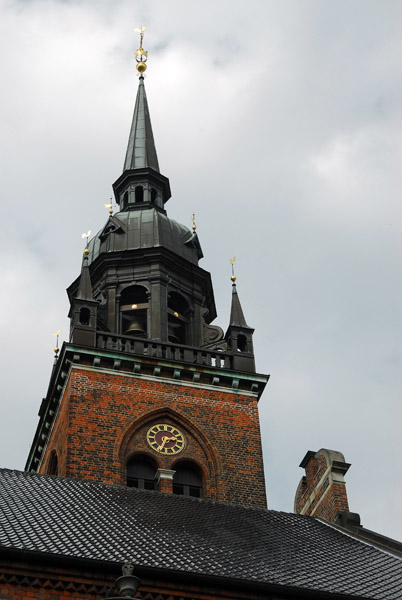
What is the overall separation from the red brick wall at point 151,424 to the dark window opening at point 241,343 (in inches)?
77.4

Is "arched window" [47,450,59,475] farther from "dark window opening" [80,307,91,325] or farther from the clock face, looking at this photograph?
"dark window opening" [80,307,91,325]

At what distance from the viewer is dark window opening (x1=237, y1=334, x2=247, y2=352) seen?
113 ft

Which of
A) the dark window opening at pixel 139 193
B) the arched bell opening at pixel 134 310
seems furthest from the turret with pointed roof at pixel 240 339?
the dark window opening at pixel 139 193

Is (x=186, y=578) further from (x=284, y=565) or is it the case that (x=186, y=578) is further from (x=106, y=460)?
(x=106, y=460)

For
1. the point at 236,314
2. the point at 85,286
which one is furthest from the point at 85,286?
the point at 236,314

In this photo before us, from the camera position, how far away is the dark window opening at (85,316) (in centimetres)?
3319

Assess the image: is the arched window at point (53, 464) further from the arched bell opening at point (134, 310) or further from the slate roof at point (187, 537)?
the slate roof at point (187, 537)

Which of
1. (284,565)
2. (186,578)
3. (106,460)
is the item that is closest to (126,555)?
(186,578)

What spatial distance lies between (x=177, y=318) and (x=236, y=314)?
1.90m

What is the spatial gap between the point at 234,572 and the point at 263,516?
5750 millimetres

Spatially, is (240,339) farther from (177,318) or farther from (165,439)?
(165,439)

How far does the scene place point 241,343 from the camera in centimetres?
3456

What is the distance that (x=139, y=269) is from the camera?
3594 centimetres

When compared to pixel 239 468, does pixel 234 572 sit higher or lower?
lower
